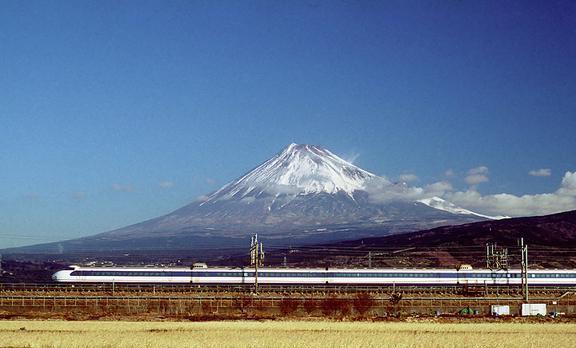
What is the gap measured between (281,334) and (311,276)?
149ft

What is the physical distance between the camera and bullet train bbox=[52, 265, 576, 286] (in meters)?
79.1

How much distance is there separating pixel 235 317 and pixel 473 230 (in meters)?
143

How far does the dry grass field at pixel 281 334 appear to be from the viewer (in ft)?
102

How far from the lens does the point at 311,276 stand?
265ft

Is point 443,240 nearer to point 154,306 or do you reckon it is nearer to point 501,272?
point 501,272

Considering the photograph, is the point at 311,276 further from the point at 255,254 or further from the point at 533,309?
the point at 533,309

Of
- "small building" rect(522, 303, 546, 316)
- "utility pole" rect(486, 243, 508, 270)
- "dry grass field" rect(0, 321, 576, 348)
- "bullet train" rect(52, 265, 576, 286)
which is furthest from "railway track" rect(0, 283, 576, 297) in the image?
"dry grass field" rect(0, 321, 576, 348)

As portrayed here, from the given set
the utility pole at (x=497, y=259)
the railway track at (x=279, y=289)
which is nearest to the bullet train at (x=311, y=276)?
the railway track at (x=279, y=289)

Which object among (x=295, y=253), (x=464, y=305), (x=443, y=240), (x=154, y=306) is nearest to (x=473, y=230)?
(x=443, y=240)

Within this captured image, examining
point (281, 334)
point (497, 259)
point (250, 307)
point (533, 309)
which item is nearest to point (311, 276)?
point (497, 259)

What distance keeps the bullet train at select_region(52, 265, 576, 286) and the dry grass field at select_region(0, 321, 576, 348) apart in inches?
1445

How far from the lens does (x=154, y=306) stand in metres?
57.0

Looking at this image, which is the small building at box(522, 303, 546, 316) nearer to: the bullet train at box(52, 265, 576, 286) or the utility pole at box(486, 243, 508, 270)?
the utility pole at box(486, 243, 508, 270)

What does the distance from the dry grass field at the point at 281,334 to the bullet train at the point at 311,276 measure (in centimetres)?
3671
